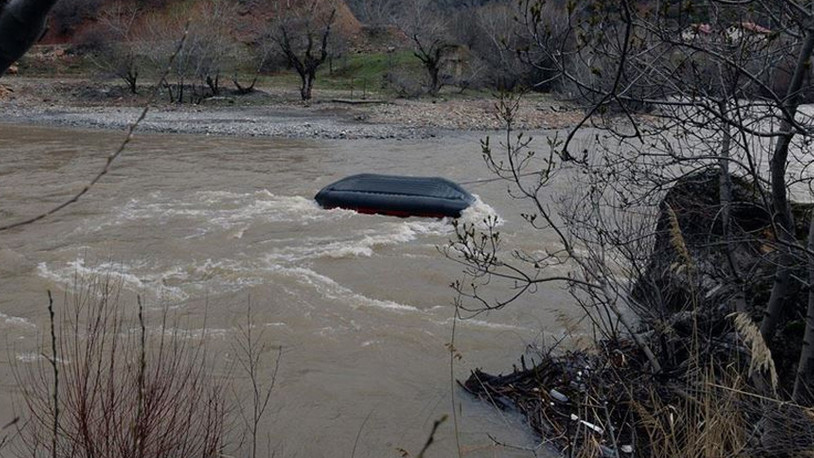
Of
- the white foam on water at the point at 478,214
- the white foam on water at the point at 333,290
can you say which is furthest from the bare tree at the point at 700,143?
the white foam on water at the point at 478,214

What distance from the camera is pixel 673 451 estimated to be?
2.69m

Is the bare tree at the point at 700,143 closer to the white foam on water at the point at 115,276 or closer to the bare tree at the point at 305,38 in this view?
the white foam on water at the point at 115,276

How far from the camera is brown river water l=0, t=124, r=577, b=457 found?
205 inches

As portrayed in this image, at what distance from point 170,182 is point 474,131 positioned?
10.0 meters

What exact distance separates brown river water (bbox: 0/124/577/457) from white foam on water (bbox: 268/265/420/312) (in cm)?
2

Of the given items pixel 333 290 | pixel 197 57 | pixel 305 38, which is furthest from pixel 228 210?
pixel 305 38

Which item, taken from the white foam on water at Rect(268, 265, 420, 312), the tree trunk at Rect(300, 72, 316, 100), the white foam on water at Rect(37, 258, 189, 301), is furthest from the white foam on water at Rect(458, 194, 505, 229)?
the tree trunk at Rect(300, 72, 316, 100)

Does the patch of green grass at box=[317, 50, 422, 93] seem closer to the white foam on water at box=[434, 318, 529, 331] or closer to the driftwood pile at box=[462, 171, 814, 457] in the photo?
the white foam on water at box=[434, 318, 529, 331]

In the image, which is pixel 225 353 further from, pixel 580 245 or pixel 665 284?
pixel 580 245

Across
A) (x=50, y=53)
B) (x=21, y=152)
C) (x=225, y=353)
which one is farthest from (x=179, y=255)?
(x=50, y=53)

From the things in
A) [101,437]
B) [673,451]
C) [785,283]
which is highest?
[785,283]

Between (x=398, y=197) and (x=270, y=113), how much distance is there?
15063 mm

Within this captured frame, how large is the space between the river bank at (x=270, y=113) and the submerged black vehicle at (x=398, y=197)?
731 cm

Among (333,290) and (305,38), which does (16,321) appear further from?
(305,38)
